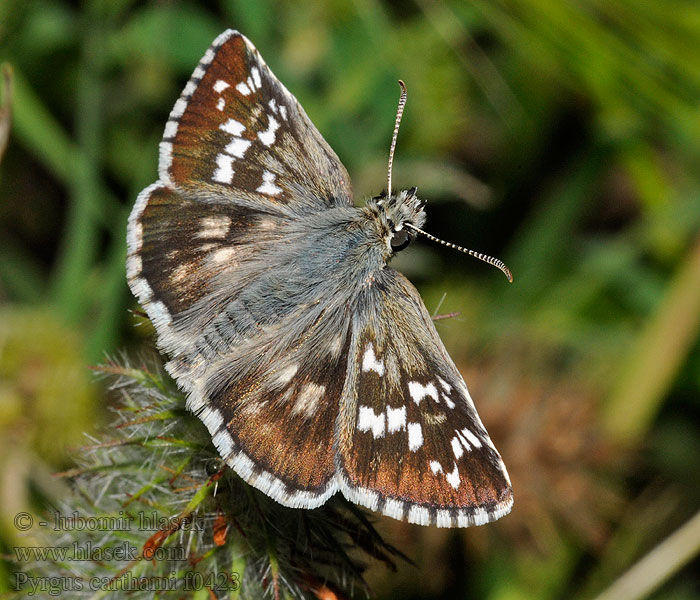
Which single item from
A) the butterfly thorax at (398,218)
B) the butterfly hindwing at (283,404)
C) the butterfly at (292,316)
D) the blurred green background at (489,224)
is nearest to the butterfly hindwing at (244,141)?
the butterfly at (292,316)

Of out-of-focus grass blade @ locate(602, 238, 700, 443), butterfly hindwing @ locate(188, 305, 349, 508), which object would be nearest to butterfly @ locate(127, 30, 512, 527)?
butterfly hindwing @ locate(188, 305, 349, 508)

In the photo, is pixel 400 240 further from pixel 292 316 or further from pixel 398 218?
pixel 292 316

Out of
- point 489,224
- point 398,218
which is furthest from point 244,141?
point 489,224

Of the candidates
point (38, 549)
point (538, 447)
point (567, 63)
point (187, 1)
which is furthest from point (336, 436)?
point (187, 1)

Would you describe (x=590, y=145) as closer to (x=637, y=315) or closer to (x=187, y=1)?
(x=637, y=315)

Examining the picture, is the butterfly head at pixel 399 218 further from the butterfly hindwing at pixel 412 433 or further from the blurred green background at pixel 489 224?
the blurred green background at pixel 489 224
